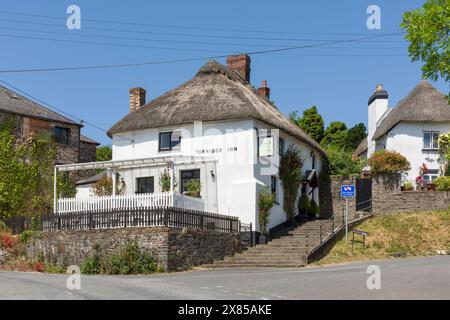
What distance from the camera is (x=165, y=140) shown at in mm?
35938

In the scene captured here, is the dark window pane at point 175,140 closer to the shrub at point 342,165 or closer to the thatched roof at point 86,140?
the shrub at point 342,165

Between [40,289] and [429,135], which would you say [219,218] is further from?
[429,135]

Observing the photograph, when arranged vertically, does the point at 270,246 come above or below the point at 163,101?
below

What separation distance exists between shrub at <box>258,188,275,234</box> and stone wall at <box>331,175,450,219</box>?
7.59m

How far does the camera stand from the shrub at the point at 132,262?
25.6 meters

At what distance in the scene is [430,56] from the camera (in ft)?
84.7

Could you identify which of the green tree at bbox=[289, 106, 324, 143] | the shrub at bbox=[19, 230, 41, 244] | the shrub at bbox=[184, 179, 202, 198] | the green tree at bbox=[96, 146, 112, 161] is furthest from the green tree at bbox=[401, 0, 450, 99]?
the green tree at bbox=[96, 146, 112, 161]

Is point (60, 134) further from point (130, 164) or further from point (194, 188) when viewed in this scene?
point (194, 188)

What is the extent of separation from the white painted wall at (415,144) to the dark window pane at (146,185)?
18581 millimetres

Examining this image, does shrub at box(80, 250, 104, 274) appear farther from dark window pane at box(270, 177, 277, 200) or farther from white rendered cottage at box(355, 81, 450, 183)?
white rendered cottage at box(355, 81, 450, 183)

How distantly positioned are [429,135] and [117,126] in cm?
2108

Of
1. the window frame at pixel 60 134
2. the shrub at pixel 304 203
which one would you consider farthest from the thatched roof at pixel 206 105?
the window frame at pixel 60 134
